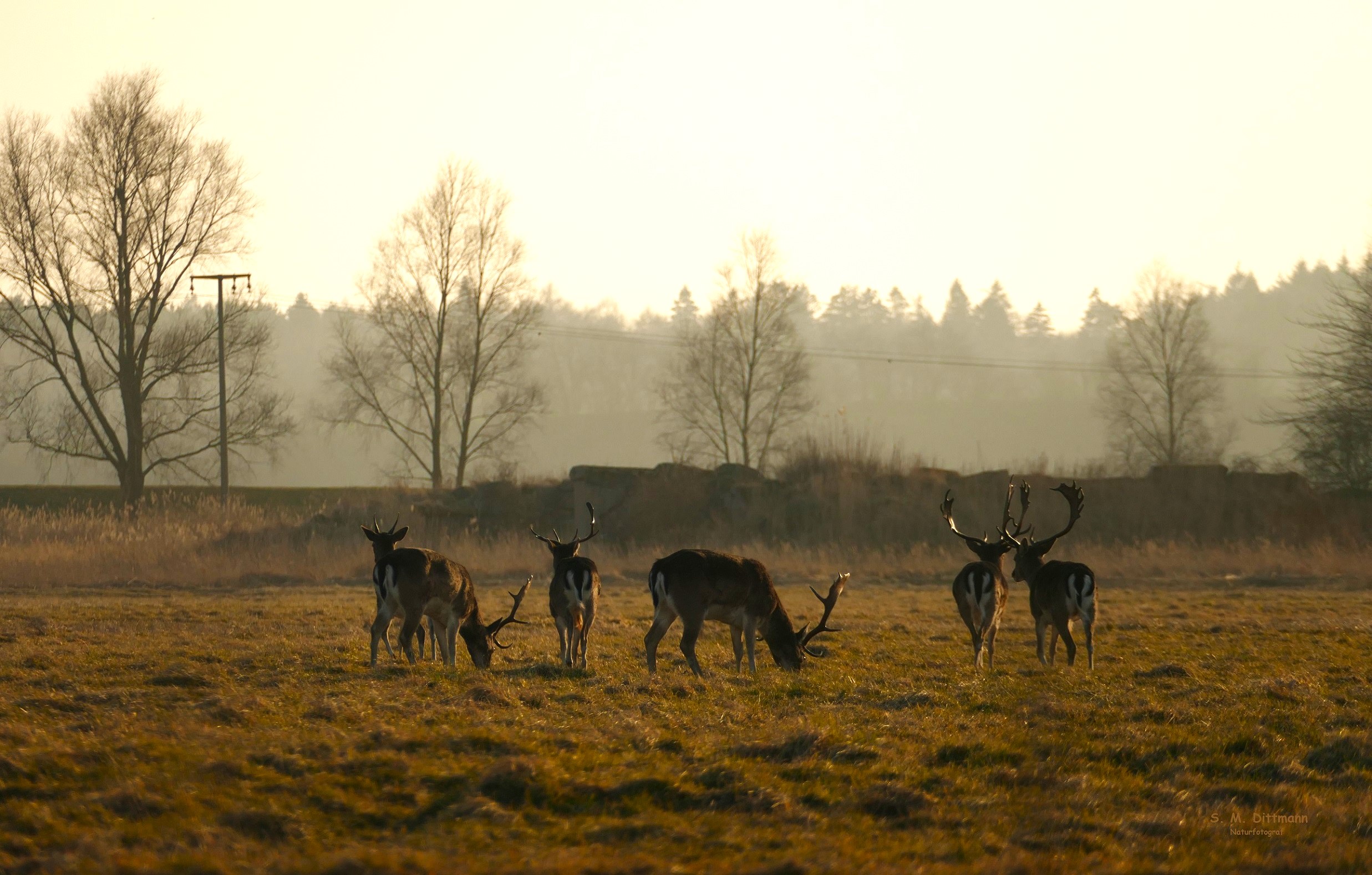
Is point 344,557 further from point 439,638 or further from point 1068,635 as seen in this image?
point 1068,635

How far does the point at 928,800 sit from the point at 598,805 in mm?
2022

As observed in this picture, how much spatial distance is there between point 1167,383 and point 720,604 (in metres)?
55.8

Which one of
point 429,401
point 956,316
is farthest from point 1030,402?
point 429,401

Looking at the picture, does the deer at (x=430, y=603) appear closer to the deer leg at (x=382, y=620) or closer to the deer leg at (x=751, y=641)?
the deer leg at (x=382, y=620)

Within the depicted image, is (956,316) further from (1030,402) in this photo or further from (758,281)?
(758,281)

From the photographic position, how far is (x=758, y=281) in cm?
5678

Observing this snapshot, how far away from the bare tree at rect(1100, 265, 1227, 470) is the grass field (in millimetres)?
51005

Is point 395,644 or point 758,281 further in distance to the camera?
point 758,281

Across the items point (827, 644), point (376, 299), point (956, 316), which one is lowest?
point (827, 644)

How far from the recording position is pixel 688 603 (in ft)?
41.9

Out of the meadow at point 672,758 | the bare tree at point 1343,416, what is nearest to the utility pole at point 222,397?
the meadow at point 672,758

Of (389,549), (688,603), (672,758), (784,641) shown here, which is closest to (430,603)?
(389,549)

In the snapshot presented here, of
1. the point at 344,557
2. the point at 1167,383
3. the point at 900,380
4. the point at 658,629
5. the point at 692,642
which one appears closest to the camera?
the point at 692,642

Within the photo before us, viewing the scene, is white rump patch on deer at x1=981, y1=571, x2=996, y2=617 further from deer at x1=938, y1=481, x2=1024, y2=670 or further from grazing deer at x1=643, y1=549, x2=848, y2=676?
grazing deer at x1=643, y1=549, x2=848, y2=676
